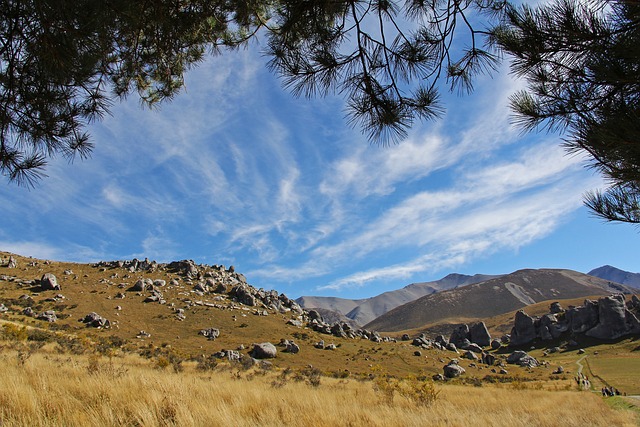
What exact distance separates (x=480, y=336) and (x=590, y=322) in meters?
25.3

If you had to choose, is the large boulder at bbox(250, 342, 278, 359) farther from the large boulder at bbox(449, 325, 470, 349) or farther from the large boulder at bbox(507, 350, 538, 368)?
the large boulder at bbox(449, 325, 470, 349)

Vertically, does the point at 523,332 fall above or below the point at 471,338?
below

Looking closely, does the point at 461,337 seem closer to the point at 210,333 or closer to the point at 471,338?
the point at 471,338

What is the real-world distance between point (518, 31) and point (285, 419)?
262 inches

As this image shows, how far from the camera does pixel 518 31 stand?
4.69m

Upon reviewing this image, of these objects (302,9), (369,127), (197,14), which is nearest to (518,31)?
(369,127)

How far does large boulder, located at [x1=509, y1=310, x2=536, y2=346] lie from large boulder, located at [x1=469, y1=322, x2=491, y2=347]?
627 cm

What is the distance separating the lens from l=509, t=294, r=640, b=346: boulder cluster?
79.0 m

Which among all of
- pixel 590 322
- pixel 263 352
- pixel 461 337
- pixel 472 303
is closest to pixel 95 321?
pixel 263 352

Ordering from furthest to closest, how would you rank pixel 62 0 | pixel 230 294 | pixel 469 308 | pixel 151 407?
pixel 469 308 → pixel 230 294 → pixel 151 407 → pixel 62 0

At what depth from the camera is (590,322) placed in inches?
3339

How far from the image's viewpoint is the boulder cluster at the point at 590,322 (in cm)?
7900

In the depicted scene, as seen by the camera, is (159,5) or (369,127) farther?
(369,127)

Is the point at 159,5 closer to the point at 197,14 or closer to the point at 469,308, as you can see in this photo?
the point at 197,14
